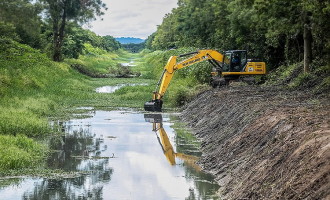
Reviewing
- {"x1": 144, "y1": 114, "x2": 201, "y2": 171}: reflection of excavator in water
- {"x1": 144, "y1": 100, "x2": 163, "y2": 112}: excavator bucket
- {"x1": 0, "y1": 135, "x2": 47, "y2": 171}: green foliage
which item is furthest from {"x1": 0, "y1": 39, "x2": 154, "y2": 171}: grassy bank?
{"x1": 144, "y1": 114, "x2": 201, "y2": 171}: reflection of excavator in water

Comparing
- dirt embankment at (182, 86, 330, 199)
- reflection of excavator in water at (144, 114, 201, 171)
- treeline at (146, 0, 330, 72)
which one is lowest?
reflection of excavator in water at (144, 114, 201, 171)

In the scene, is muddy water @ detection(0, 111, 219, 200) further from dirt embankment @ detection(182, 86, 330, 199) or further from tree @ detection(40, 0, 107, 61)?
tree @ detection(40, 0, 107, 61)

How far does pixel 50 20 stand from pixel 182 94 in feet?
93.2

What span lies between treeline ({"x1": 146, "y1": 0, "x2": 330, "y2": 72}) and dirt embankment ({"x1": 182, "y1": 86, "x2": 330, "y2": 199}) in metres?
5.22

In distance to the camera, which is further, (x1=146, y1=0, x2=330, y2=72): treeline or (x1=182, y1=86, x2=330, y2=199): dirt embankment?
(x1=146, y1=0, x2=330, y2=72): treeline

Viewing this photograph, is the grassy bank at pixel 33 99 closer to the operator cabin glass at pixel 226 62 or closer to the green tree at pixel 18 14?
the green tree at pixel 18 14

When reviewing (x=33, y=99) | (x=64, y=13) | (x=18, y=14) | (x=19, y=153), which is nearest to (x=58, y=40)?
(x=64, y=13)

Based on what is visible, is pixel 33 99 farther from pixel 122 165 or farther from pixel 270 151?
pixel 270 151

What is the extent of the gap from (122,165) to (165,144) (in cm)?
392

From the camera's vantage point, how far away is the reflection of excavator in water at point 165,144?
51.3 ft

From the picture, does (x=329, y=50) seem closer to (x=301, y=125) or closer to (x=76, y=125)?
(x=76, y=125)

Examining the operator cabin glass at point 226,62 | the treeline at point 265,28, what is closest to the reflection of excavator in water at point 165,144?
the operator cabin glass at point 226,62

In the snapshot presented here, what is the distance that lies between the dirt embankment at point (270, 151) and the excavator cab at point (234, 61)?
12.1 meters

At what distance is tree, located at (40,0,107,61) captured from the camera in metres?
54.8
